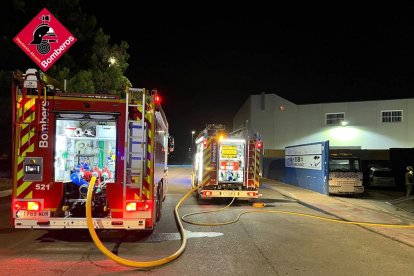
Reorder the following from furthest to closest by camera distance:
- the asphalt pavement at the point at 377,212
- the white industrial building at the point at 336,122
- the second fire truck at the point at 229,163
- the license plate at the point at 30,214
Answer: the white industrial building at the point at 336,122
the second fire truck at the point at 229,163
the asphalt pavement at the point at 377,212
the license plate at the point at 30,214

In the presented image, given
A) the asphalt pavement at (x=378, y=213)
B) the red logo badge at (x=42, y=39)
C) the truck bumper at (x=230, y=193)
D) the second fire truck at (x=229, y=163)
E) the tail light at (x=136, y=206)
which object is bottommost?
the asphalt pavement at (x=378, y=213)

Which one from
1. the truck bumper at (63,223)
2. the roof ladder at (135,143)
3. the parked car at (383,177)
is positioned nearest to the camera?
the truck bumper at (63,223)

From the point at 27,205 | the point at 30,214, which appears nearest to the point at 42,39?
the point at 27,205

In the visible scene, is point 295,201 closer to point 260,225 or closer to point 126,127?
point 260,225

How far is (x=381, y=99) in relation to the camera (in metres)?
41.2

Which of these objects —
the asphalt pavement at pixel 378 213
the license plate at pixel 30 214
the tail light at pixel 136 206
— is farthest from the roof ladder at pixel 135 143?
the asphalt pavement at pixel 378 213

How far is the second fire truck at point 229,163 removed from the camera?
15.9 meters

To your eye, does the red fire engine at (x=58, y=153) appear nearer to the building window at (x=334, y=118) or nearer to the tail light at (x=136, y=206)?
the tail light at (x=136, y=206)

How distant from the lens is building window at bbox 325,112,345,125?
4022cm

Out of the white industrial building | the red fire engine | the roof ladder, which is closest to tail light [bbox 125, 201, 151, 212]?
the red fire engine

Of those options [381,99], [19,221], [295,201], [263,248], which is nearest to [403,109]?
[381,99]

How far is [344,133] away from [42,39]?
31648 mm

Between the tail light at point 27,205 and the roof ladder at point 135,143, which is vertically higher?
the roof ladder at point 135,143

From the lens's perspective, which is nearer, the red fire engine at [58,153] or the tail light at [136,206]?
the red fire engine at [58,153]
